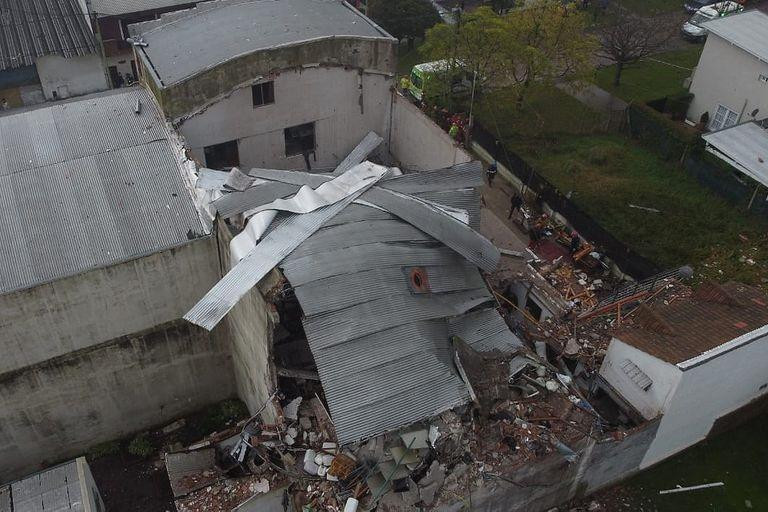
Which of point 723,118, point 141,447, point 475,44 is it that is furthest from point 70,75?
point 723,118

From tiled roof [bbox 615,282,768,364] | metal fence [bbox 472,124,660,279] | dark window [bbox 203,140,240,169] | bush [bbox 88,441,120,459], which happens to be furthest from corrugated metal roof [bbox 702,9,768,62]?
bush [bbox 88,441,120,459]

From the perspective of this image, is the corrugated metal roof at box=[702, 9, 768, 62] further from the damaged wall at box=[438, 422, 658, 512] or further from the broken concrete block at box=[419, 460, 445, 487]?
the broken concrete block at box=[419, 460, 445, 487]

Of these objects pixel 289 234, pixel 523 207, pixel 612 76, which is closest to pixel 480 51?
pixel 523 207

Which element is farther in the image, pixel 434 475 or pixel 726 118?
pixel 726 118

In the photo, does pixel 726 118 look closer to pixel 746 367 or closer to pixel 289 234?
pixel 746 367

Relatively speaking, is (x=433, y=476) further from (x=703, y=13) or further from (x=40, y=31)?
(x=703, y=13)

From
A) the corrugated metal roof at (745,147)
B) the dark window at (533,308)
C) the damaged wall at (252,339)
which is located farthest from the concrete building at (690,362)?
the corrugated metal roof at (745,147)
